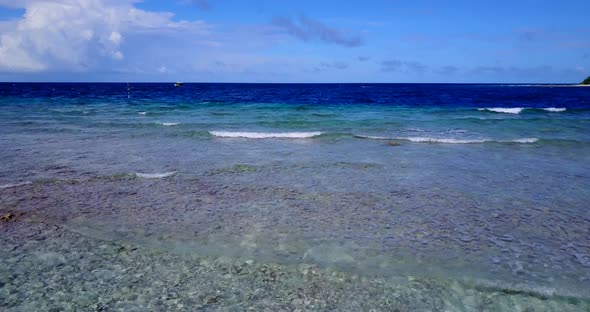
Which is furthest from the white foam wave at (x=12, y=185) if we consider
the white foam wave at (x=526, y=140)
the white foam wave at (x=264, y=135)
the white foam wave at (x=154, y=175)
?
the white foam wave at (x=526, y=140)

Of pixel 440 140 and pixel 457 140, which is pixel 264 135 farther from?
pixel 457 140

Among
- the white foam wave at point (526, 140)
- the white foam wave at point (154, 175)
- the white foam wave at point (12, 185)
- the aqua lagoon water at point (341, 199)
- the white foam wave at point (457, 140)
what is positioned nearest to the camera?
the aqua lagoon water at point (341, 199)

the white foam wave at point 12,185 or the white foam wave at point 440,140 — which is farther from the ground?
the white foam wave at point 440,140

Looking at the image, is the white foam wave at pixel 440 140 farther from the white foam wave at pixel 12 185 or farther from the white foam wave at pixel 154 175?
the white foam wave at pixel 12 185

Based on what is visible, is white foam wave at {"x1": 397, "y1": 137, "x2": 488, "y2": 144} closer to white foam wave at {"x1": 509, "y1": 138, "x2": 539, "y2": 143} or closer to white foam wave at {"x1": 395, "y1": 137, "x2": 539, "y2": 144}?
white foam wave at {"x1": 395, "y1": 137, "x2": 539, "y2": 144}

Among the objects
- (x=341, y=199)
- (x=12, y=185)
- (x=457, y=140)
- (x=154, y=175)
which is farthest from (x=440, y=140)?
(x=12, y=185)

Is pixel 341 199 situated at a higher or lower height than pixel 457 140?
lower

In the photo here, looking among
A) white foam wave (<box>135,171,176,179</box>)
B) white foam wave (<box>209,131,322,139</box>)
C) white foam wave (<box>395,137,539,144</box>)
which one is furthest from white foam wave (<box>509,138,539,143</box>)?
white foam wave (<box>135,171,176,179</box>)

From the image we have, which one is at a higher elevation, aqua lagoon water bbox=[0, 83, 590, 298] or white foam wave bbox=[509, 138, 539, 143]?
white foam wave bbox=[509, 138, 539, 143]

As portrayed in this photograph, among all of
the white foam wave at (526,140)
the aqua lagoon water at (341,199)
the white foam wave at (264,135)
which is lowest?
the aqua lagoon water at (341,199)

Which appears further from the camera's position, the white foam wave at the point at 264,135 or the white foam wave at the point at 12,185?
the white foam wave at the point at 264,135

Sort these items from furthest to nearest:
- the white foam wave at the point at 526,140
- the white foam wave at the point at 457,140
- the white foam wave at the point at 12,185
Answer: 1. the white foam wave at the point at 526,140
2. the white foam wave at the point at 457,140
3. the white foam wave at the point at 12,185

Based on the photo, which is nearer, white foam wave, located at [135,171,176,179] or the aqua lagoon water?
the aqua lagoon water

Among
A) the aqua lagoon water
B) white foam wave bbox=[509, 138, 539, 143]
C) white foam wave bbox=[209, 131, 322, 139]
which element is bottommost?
the aqua lagoon water
